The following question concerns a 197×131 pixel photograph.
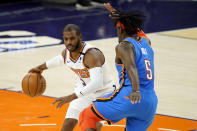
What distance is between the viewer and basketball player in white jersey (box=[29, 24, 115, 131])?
210 inches

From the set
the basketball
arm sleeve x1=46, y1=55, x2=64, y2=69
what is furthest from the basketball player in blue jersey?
the basketball

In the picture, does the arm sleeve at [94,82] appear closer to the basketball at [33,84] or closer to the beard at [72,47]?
the beard at [72,47]

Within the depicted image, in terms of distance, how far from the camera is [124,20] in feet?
16.3

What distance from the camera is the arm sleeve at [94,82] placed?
5.19 metres

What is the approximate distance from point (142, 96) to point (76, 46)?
118 centimetres

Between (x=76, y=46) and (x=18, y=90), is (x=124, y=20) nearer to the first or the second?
(x=76, y=46)

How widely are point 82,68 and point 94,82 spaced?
1.50 ft

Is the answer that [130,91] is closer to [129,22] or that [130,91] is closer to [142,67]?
[142,67]

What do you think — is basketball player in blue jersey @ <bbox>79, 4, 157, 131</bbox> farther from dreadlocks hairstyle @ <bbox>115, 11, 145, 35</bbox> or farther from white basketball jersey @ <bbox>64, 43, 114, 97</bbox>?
white basketball jersey @ <bbox>64, 43, 114, 97</bbox>

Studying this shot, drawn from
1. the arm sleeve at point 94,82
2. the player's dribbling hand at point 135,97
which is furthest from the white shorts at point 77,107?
the player's dribbling hand at point 135,97

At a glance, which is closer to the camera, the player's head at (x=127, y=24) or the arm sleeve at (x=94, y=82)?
the player's head at (x=127, y=24)

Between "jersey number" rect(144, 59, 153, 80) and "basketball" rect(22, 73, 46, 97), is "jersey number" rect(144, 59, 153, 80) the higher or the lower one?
the higher one

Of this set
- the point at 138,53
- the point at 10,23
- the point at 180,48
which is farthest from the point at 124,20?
the point at 10,23

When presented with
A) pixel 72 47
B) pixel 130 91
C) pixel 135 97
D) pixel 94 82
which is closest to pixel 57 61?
pixel 72 47
